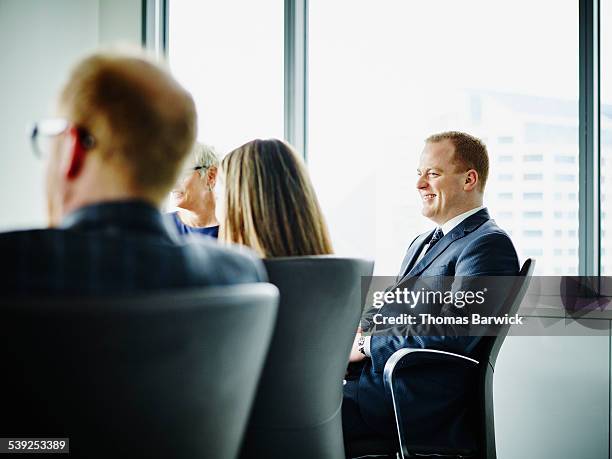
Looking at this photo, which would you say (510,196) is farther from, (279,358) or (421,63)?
(279,358)

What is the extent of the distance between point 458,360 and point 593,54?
1.88 m

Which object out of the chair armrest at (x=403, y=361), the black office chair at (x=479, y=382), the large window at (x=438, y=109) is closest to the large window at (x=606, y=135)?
the large window at (x=438, y=109)

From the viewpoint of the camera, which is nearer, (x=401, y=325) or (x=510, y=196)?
(x=401, y=325)

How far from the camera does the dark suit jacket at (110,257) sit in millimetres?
707

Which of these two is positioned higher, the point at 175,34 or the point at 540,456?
the point at 175,34

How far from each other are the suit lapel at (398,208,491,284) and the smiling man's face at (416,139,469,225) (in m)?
0.13

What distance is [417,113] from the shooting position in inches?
130

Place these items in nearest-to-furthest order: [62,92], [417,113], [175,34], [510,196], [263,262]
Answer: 1. [62,92]
2. [263,262]
3. [510,196]
4. [417,113]
5. [175,34]

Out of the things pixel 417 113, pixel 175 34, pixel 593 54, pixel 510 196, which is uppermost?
pixel 175 34

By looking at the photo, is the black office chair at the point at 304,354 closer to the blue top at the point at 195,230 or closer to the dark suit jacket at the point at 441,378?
the dark suit jacket at the point at 441,378

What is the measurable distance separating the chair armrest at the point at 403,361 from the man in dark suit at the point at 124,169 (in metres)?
0.94

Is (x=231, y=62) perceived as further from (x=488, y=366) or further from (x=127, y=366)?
(x=127, y=366)

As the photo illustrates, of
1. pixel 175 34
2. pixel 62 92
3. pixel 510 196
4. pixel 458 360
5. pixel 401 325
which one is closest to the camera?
pixel 62 92

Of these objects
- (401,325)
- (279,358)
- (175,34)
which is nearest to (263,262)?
(279,358)
